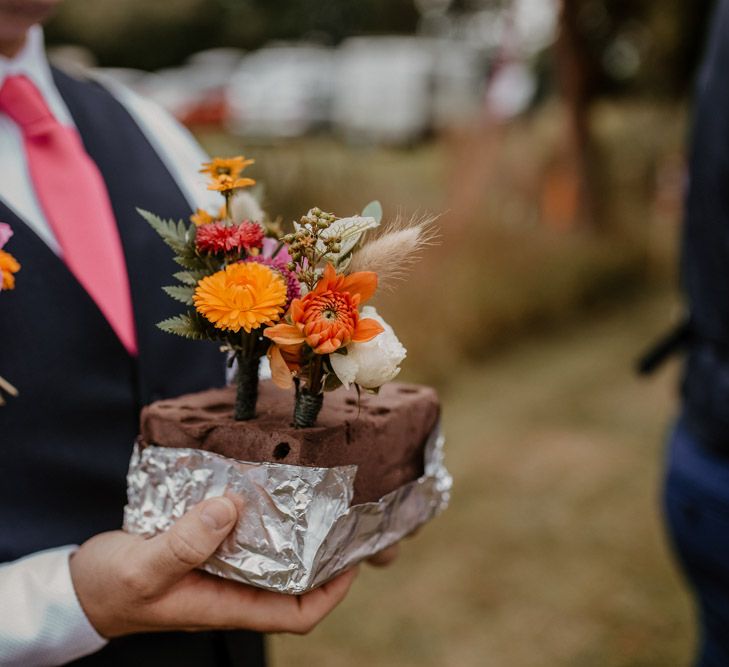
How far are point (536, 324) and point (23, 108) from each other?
18.8 ft

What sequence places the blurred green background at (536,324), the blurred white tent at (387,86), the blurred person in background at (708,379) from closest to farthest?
1. the blurred person in background at (708,379)
2. the blurred green background at (536,324)
3. the blurred white tent at (387,86)

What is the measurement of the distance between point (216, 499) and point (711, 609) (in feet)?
3.82

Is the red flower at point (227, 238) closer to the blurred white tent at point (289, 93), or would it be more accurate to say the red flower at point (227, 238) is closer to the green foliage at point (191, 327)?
the green foliage at point (191, 327)

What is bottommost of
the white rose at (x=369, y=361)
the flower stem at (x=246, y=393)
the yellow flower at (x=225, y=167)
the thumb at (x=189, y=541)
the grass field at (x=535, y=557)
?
the grass field at (x=535, y=557)

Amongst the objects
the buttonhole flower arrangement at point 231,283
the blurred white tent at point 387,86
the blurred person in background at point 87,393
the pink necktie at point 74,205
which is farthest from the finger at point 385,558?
the blurred white tent at point 387,86

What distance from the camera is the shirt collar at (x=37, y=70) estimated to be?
1272 mm

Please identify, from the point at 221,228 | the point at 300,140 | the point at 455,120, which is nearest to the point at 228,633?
the point at 221,228

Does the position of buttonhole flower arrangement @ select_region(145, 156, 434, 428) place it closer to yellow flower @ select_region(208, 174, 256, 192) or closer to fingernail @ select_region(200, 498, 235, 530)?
yellow flower @ select_region(208, 174, 256, 192)

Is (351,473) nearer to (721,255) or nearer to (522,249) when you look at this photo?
(721,255)

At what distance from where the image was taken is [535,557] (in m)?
3.60

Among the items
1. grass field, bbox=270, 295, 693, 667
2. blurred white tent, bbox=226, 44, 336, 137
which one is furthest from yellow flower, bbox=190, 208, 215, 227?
blurred white tent, bbox=226, 44, 336, 137

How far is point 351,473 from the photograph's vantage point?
1.04m

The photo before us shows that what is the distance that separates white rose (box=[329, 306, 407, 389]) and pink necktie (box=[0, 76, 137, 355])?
41 centimetres

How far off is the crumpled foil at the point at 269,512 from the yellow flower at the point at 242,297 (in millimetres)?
189
